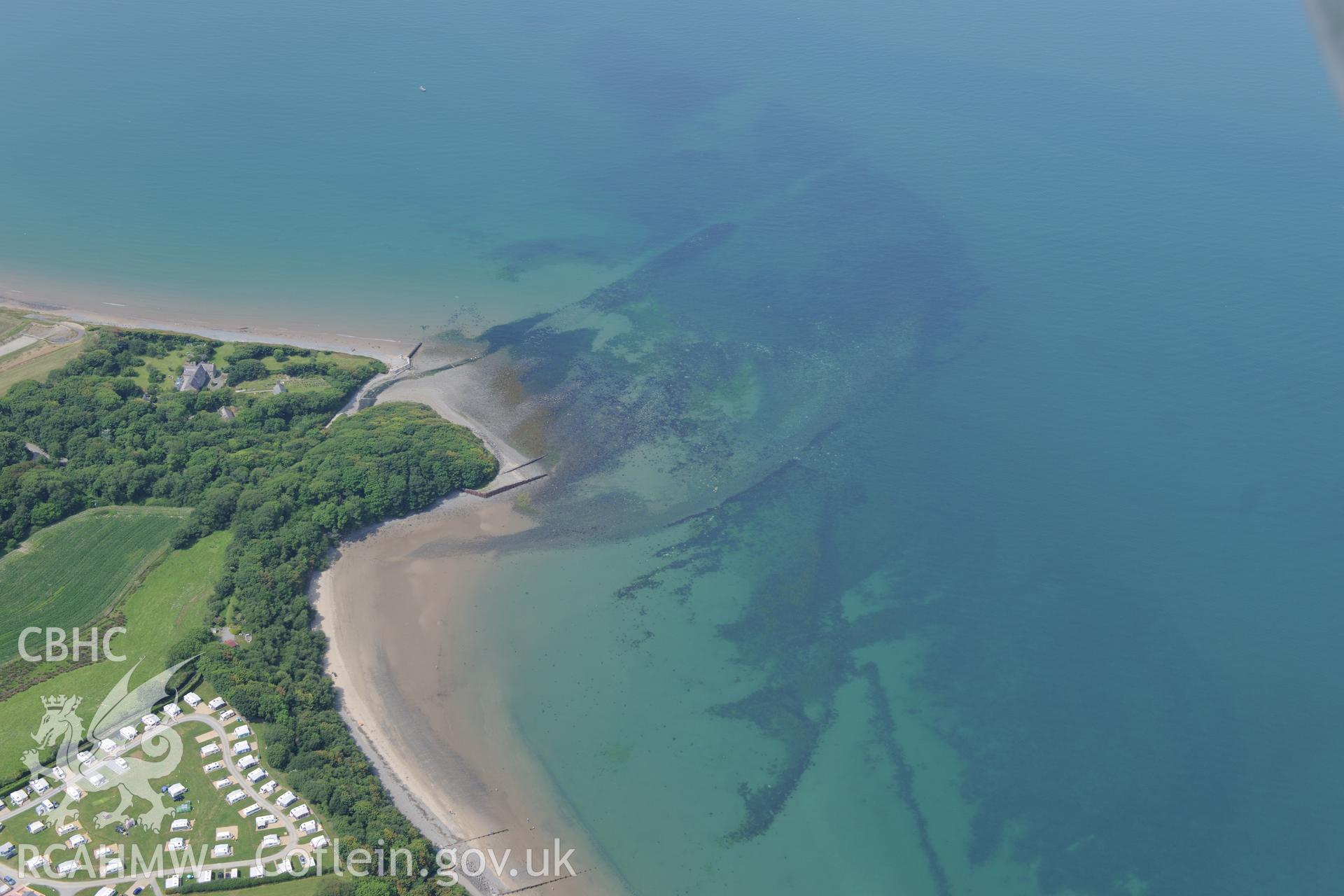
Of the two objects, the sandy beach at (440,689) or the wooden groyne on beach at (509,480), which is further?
the wooden groyne on beach at (509,480)

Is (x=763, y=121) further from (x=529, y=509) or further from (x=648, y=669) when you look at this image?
(x=648, y=669)

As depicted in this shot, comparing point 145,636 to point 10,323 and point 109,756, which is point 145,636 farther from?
point 10,323

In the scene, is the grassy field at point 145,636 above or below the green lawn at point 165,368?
below

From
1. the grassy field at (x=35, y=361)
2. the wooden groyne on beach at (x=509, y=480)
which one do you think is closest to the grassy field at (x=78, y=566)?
the grassy field at (x=35, y=361)

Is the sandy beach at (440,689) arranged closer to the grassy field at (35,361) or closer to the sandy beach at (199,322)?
the sandy beach at (199,322)

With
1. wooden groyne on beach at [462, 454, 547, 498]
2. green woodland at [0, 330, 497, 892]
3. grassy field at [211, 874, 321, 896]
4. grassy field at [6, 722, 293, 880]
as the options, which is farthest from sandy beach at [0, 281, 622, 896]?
grassy field at [6, 722, 293, 880]

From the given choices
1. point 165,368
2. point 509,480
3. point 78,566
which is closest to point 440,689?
point 509,480

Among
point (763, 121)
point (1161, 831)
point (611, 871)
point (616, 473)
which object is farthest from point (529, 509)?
point (763, 121)
